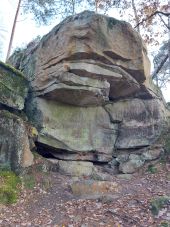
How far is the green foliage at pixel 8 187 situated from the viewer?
688 centimetres

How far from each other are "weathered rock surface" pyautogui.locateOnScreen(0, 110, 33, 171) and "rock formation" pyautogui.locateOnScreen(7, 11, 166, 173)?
110 cm

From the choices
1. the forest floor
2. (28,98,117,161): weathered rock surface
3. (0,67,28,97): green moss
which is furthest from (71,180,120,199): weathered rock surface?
(0,67,28,97): green moss

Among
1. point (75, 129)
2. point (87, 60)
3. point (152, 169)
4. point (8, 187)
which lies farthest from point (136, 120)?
point (8, 187)

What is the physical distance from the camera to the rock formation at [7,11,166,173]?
9.01 meters

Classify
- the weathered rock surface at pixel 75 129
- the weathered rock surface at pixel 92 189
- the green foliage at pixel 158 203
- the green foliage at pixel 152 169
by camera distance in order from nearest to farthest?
the green foliage at pixel 158 203 < the weathered rock surface at pixel 92 189 < the green foliage at pixel 152 169 < the weathered rock surface at pixel 75 129

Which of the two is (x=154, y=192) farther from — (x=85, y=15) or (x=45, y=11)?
(x=45, y=11)

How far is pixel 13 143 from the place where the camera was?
786 cm

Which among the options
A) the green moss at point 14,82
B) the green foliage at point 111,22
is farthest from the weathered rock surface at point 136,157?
the green foliage at point 111,22

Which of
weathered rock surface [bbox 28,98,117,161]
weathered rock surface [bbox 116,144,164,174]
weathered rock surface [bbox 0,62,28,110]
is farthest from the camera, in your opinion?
weathered rock surface [bbox 116,144,164,174]

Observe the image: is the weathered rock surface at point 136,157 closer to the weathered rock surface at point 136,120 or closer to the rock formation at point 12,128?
the weathered rock surface at point 136,120

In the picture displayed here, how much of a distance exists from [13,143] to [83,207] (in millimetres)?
2672

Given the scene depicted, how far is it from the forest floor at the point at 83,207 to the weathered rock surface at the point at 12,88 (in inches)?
96.1

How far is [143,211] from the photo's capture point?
6406mm

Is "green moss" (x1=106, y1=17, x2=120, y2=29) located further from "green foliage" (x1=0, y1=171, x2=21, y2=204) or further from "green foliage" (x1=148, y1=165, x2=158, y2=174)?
"green foliage" (x1=0, y1=171, x2=21, y2=204)
